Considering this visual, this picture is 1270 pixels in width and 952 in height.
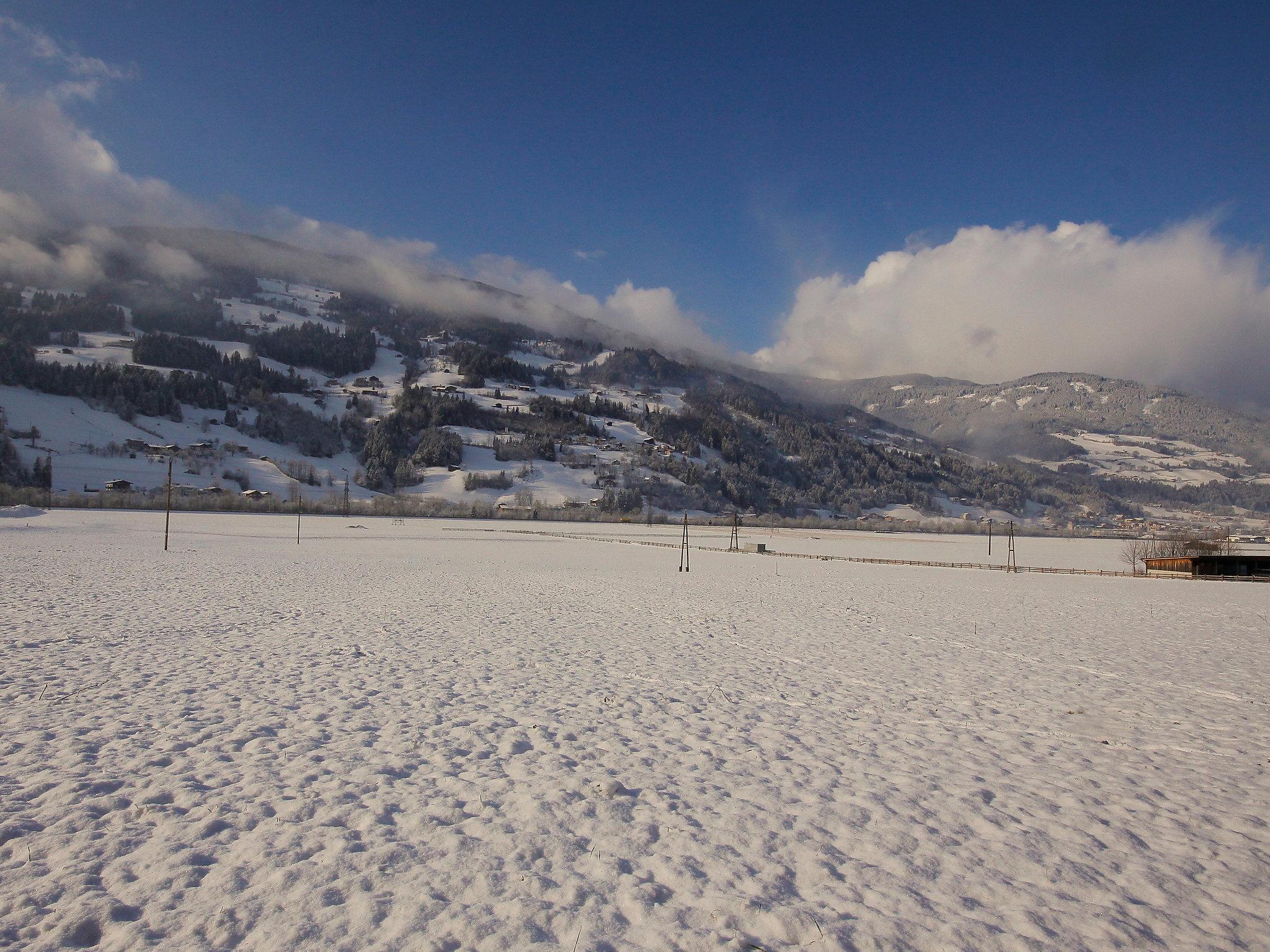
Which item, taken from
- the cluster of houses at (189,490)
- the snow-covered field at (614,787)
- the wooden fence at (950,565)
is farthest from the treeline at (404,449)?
the snow-covered field at (614,787)

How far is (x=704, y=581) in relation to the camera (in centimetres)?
3334

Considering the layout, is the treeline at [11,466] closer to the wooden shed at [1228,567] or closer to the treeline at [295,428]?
the treeline at [295,428]

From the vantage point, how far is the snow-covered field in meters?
4.71

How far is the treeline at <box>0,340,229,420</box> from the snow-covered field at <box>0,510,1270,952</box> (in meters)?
184

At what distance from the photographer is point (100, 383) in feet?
552

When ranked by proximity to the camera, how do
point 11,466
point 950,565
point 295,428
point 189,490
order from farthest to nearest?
point 295,428, point 189,490, point 11,466, point 950,565

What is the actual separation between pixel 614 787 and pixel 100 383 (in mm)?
215301

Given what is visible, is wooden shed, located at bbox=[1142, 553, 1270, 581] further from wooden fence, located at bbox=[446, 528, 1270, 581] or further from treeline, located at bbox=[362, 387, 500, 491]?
treeline, located at bbox=[362, 387, 500, 491]

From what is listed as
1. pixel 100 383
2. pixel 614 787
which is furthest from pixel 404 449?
pixel 614 787

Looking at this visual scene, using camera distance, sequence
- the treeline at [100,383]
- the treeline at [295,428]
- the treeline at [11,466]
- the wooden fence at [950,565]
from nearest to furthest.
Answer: the wooden fence at [950,565] → the treeline at [11,466] → the treeline at [100,383] → the treeline at [295,428]

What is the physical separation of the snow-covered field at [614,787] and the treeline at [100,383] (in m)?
184

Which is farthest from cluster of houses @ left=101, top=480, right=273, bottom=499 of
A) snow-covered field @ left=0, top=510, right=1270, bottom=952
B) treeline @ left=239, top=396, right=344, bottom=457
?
snow-covered field @ left=0, top=510, right=1270, bottom=952

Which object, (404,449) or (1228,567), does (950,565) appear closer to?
(1228,567)

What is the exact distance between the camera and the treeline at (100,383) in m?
163
